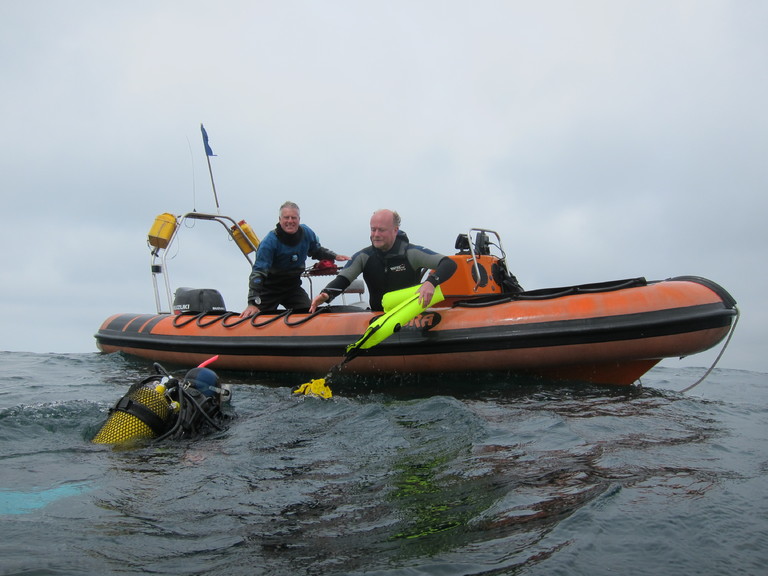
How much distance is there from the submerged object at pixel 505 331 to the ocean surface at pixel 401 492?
0.57m

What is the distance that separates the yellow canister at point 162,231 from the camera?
845 cm

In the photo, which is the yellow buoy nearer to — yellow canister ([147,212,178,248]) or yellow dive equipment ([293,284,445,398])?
yellow dive equipment ([293,284,445,398])

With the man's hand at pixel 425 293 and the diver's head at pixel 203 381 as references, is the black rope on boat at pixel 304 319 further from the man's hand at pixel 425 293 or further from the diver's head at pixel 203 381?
the diver's head at pixel 203 381

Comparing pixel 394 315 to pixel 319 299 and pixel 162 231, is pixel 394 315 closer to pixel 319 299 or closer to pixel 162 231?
pixel 319 299

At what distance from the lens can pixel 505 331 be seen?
15.8ft

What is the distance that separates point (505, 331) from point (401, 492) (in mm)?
2727

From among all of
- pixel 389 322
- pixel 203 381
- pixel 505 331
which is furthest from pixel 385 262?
pixel 203 381

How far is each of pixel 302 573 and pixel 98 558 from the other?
0.65m

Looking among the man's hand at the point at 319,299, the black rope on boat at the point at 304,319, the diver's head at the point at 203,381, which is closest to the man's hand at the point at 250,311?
the black rope on boat at the point at 304,319

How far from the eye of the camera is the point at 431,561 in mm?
1632

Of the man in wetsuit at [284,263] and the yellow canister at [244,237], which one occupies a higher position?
the yellow canister at [244,237]

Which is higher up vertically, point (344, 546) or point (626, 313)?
point (626, 313)

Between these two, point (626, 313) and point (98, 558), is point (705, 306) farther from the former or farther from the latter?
point (98, 558)

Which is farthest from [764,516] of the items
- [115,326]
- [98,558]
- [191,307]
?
[115,326]
